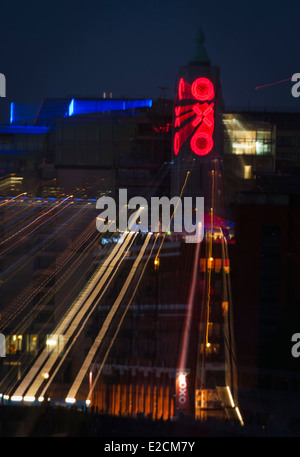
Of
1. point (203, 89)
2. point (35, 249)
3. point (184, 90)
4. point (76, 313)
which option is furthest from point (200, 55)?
point (76, 313)

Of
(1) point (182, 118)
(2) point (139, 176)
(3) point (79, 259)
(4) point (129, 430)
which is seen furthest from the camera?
(2) point (139, 176)

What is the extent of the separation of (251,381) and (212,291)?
9.91 ft

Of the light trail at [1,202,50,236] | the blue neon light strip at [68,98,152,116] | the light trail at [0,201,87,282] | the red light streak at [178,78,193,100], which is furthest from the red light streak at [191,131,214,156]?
the blue neon light strip at [68,98,152,116]

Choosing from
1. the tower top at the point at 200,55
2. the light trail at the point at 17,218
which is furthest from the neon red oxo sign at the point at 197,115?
the light trail at the point at 17,218

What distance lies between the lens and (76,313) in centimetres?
1568

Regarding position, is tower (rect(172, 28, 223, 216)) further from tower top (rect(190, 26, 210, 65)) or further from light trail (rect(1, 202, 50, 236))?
light trail (rect(1, 202, 50, 236))

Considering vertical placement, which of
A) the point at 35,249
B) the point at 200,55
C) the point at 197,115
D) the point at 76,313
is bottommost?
the point at 76,313

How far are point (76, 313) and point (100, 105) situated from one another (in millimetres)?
13860

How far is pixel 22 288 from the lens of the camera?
16.1 meters

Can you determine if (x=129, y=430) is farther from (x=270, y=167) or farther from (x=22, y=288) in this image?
(x=270, y=167)

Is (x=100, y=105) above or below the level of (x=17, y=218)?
above

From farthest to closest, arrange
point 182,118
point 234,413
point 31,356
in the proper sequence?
1. point 182,118
2. point 31,356
3. point 234,413

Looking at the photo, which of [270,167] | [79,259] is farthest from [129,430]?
[270,167]

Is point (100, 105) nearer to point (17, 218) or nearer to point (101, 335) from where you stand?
point (17, 218)
